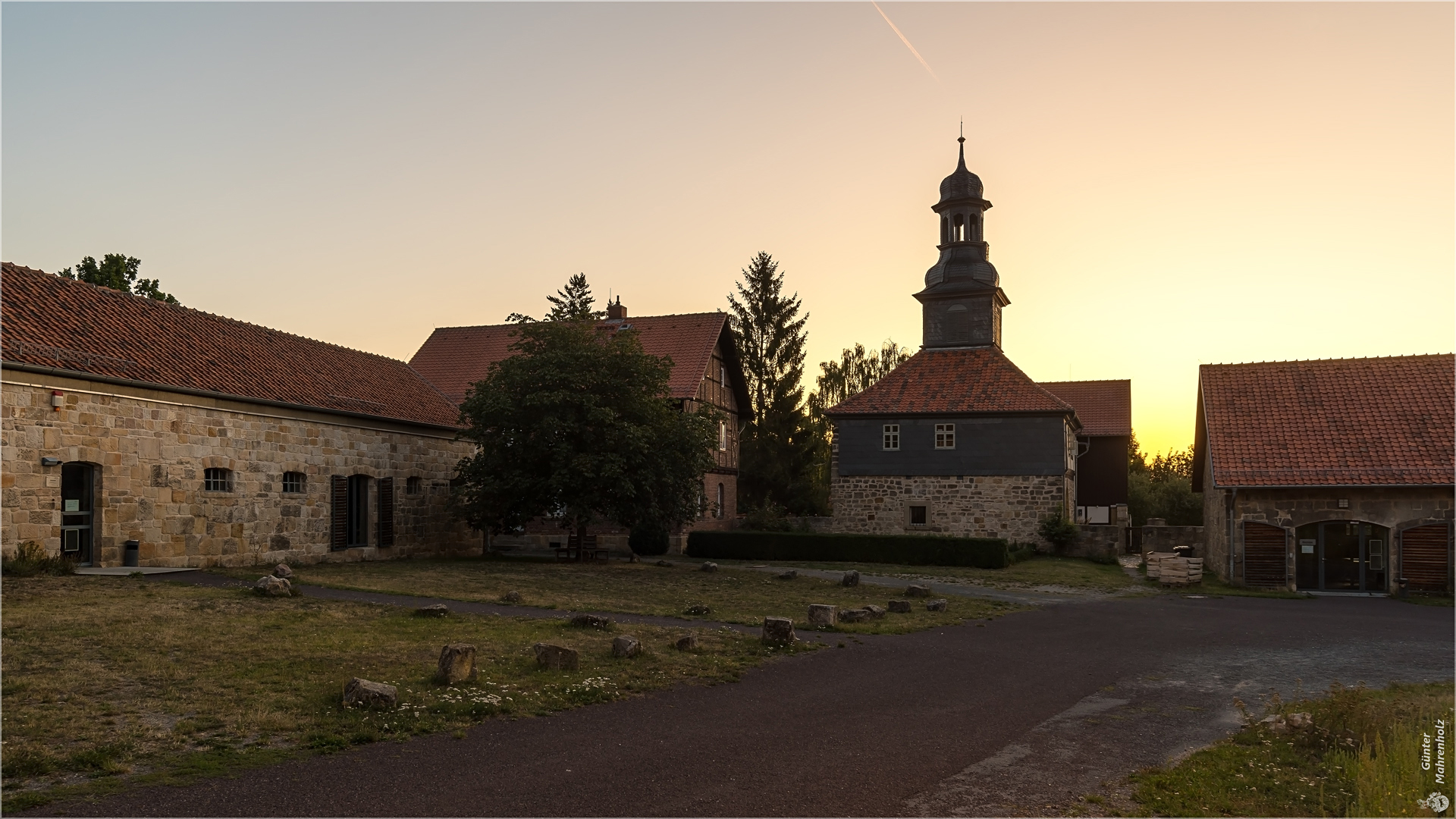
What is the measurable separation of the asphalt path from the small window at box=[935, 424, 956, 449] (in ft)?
75.4

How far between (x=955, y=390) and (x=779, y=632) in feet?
88.3

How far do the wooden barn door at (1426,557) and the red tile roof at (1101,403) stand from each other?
2228cm

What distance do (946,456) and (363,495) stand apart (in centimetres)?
2102

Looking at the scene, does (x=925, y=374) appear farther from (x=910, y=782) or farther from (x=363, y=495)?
(x=910, y=782)

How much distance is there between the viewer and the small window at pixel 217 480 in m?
22.4

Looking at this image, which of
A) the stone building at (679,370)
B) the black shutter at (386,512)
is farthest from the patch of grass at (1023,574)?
the black shutter at (386,512)

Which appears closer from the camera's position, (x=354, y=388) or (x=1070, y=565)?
(x=354, y=388)

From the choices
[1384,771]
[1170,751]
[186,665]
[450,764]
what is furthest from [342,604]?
[1384,771]

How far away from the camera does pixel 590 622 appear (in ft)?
49.0

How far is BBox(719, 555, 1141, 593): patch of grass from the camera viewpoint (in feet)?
87.9

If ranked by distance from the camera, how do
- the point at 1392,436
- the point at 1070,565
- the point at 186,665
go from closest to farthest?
the point at 186,665 → the point at 1392,436 → the point at 1070,565

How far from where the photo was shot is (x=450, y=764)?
7816mm

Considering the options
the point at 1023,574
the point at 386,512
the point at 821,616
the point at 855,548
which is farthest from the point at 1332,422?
the point at 386,512

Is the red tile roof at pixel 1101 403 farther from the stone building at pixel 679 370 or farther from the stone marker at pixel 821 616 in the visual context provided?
the stone marker at pixel 821 616
